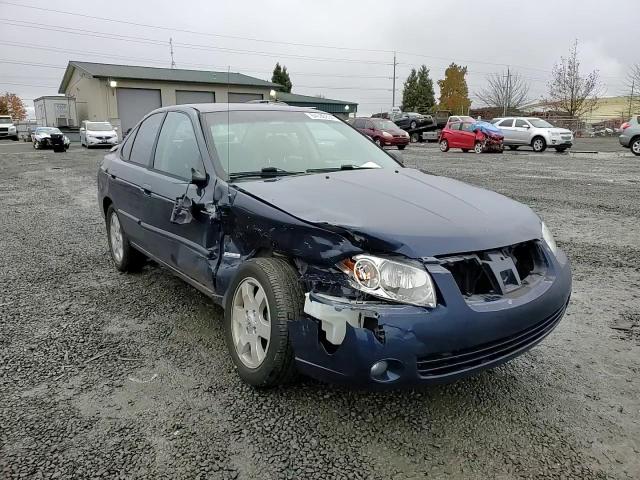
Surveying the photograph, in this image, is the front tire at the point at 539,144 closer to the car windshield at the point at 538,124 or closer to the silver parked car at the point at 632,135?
the car windshield at the point at 538,124

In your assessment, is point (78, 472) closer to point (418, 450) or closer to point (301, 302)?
point (301, 302)

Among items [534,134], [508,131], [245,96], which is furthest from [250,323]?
[245,96]

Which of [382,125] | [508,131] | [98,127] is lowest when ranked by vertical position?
[508,131]

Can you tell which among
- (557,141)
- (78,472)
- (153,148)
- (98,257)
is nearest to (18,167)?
(98,257)

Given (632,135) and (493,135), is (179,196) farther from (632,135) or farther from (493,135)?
(632,135)

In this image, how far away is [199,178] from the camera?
10.4ft

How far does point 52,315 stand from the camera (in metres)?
3.87

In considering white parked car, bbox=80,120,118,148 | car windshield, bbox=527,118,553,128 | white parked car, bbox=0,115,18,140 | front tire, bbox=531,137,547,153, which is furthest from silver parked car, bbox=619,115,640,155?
white parked car, bbox=0,115,18,140

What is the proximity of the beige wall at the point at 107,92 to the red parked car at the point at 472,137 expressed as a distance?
20.2 meters

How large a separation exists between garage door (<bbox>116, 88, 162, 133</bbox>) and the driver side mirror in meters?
35.5

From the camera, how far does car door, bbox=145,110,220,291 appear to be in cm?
317

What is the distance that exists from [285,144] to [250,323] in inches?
56.1

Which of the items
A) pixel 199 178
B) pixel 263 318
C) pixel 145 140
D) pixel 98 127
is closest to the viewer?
pixel 263 318

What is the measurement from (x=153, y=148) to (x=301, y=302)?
2396 mm
